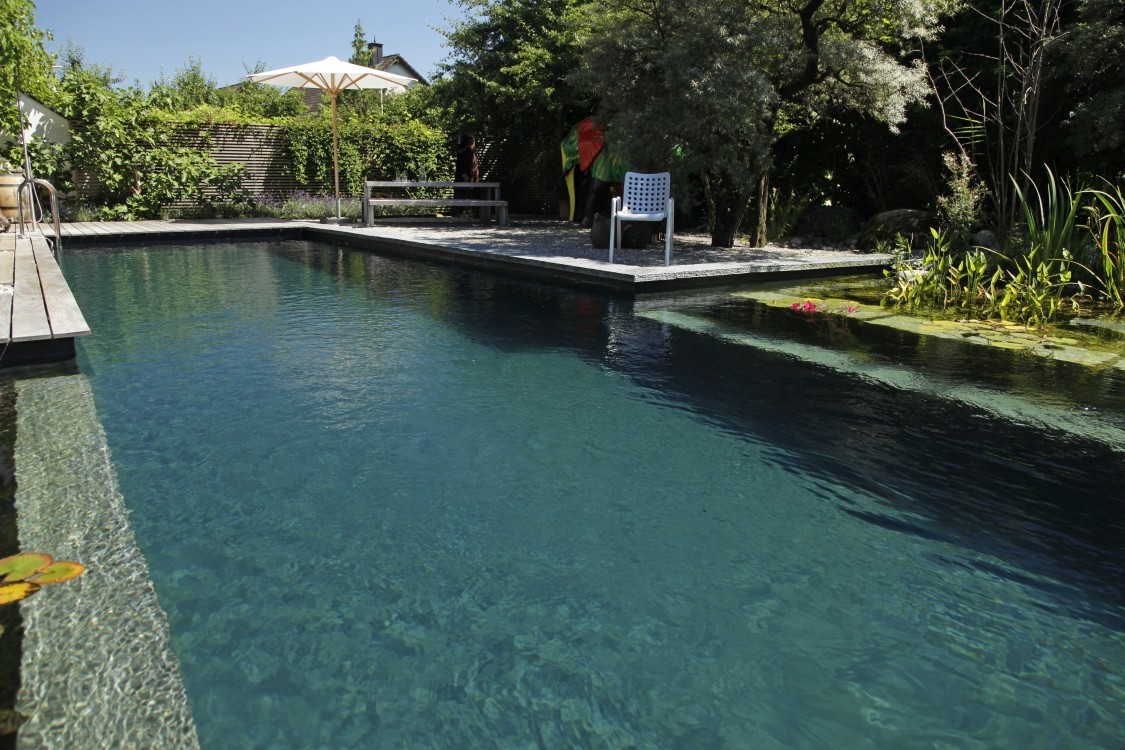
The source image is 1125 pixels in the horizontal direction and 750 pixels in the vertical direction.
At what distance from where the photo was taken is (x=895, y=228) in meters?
9.80

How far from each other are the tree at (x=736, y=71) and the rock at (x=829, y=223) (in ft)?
6.81

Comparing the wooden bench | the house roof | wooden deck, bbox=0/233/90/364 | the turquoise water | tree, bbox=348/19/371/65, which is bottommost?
the turquoise water

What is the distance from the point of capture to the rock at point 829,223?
34.9 ft

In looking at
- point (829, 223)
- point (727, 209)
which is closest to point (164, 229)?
point (727, 209)

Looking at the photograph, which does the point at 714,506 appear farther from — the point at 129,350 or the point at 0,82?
the point at 0,82

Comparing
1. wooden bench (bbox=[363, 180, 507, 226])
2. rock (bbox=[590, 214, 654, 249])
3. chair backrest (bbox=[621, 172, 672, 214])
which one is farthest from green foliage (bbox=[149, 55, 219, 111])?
chair backrest (bbox=[621, 172, 672, 214])

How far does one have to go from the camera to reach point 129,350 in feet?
16.2

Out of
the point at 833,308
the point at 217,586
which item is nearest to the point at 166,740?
the point at 217,586

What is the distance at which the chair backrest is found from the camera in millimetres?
8070

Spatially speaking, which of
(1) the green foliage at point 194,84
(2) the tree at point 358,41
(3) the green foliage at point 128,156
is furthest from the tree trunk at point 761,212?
(2) the tree at point 358,41

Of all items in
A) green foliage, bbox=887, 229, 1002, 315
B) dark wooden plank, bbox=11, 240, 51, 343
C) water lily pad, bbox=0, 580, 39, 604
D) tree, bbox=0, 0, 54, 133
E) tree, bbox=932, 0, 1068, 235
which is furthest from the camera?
tree, bbox=0, 0, 54, 133

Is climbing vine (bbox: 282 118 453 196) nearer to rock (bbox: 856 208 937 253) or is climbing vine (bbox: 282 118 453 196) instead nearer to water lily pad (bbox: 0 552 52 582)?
rock (bbox: 856 208 937 253)

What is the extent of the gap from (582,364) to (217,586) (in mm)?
2854

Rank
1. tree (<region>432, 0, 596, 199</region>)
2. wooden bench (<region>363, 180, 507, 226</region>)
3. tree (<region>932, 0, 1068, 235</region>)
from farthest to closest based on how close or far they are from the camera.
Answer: wooden bench (<region>363, 180, 507, 226</region>) < tree (<region>432, 0, 596, 199</region>) < tree (<region>932, 0, 1068, 235</region>)
